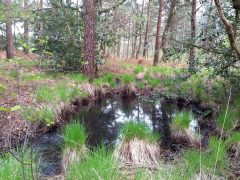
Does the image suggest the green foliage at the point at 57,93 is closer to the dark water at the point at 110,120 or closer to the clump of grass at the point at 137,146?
the dark water at the point at 110,120

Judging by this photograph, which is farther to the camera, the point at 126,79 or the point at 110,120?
the point at 126,79

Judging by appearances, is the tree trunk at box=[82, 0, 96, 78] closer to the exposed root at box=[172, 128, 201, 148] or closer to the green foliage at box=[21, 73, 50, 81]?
the green foliage at box=[21, 73, 50, 81]

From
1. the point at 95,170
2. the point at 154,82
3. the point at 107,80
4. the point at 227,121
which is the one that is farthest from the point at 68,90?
the point at 95,170

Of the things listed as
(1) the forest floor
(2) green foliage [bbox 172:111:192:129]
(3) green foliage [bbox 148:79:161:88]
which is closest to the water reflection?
(2) green foliage [bbox 172:111:192:129]

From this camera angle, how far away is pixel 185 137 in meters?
6.22

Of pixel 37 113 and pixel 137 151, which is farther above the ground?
pixel 37 113

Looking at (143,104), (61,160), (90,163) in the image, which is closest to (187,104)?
(143,104)

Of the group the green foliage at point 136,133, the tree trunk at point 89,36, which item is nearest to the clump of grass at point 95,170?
the green foliage at point 136,133

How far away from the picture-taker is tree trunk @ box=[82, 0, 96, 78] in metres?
9.91

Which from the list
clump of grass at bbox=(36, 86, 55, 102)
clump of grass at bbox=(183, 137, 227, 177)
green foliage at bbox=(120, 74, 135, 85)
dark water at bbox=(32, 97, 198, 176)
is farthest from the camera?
green foliage at bbox=(120, 74, 135, 85)

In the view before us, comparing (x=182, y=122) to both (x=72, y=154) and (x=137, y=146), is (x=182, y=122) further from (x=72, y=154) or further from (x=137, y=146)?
(x=72, y=154)

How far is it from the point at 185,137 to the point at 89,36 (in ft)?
18.5

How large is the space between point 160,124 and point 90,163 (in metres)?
4.78

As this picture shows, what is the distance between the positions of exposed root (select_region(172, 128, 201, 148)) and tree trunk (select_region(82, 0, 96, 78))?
4926mm
